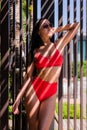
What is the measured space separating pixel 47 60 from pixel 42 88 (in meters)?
0.25

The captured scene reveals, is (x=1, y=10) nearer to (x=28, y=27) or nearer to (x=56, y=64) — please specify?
(x=28, y=27)

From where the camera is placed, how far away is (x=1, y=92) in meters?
4.16

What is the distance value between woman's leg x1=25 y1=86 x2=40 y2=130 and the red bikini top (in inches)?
9.1

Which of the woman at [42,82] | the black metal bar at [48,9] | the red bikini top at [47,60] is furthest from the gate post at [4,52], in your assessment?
the red bikini top at [47,60]

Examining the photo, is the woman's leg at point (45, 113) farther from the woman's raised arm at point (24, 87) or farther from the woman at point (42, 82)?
the woman's raised arm at point (24, 87)

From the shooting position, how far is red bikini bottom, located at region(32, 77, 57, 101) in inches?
143

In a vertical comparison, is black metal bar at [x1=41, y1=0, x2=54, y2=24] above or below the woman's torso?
above

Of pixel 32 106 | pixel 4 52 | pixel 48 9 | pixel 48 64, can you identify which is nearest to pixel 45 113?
pixel 32 106

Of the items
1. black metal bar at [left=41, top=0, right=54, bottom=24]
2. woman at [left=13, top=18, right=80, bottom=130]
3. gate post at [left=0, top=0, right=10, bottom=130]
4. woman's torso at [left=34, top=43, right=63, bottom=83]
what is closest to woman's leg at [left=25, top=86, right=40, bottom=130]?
woman at [left=13, top=18, right=80, bottom=130]

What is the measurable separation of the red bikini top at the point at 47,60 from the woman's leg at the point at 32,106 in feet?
0.76

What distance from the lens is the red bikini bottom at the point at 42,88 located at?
3621 millimetres

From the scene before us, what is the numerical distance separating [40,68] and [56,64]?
0.50 ft

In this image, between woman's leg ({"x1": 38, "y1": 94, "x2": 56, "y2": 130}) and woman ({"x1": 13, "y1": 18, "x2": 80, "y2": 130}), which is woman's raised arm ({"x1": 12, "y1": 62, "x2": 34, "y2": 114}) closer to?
woman ({"x1": 13, "y1": 18, "x2": 80, "y2": 130})

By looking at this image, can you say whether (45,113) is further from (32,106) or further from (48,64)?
(48,64)
